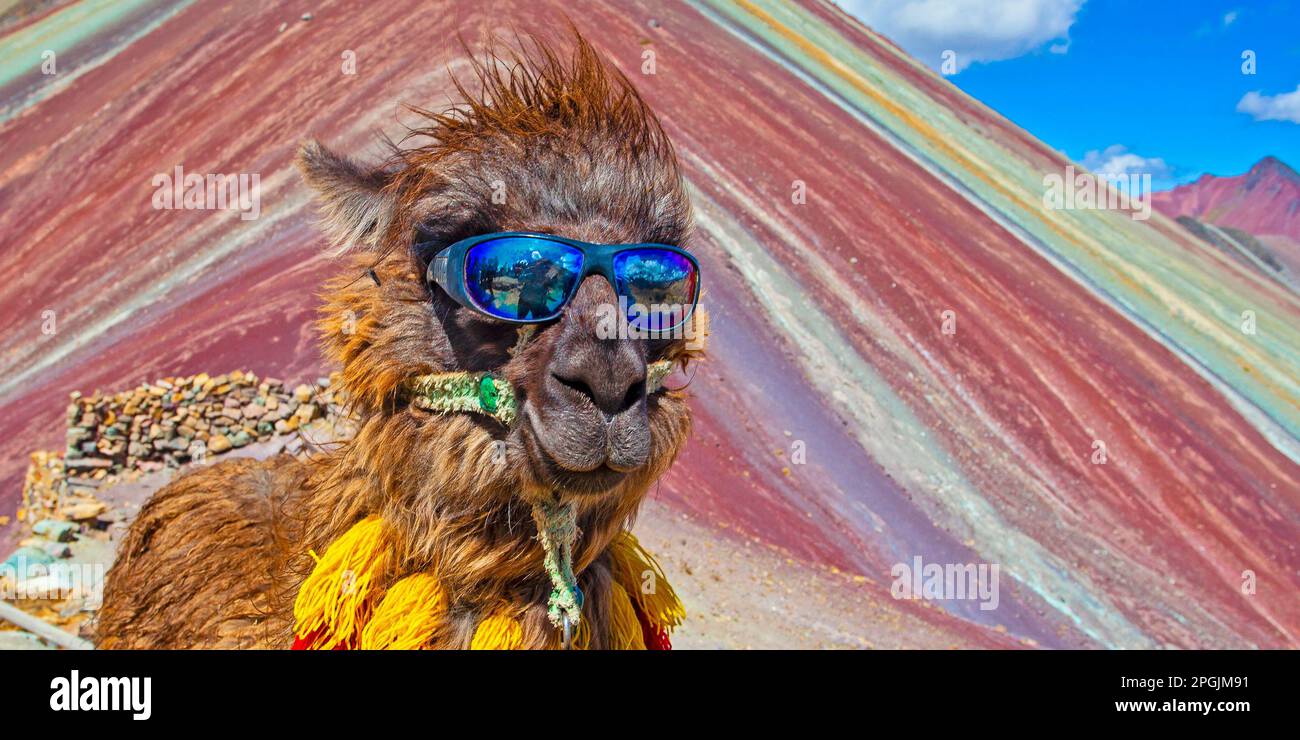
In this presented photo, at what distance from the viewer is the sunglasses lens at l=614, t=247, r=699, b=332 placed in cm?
240

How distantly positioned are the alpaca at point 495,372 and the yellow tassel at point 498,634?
0.01 m

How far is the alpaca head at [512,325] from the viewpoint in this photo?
7.28 ft

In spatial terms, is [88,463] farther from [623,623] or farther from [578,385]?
[578,385]

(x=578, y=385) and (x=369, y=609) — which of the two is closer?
(x=578, y=385)

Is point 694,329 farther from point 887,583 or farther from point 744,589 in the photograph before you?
point 887,583

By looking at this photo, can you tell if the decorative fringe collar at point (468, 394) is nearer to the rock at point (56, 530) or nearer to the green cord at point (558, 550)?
the green cord at point (558, 550)

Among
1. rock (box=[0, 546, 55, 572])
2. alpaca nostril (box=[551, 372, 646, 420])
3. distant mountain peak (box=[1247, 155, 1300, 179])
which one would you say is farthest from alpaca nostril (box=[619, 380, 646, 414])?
distant mountain peak (box=[1247, 155, 1300, 179])

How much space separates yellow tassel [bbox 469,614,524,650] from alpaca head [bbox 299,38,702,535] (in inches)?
12.3

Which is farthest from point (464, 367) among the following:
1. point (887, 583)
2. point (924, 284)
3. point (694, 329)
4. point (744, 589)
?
point (924, 284)

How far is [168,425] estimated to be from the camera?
8.98m

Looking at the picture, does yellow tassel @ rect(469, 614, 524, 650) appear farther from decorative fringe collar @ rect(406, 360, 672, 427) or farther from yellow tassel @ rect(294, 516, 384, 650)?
decorative fringe collar @ rect(406, 360, 672, 427)

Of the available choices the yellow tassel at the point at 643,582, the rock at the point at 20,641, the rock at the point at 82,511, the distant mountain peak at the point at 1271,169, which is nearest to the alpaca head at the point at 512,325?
the yellow tassel at the point at 643,582

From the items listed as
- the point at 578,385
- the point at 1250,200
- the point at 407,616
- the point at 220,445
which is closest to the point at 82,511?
the point at 220,445

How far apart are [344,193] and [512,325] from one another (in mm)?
775
